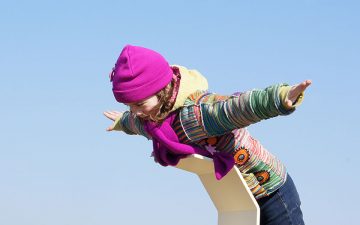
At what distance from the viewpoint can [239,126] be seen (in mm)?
3574

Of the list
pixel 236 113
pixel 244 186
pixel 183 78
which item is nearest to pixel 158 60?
pixel 183 78

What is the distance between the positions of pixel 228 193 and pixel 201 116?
49 centimetres

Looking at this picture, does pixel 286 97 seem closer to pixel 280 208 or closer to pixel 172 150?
pixel 172 150

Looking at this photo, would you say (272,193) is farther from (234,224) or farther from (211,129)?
(211,129)

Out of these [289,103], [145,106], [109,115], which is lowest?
[109,115]

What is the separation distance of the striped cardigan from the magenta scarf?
0.03m

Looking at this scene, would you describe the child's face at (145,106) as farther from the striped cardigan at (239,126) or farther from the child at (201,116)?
the striped cardigan at (239,126)

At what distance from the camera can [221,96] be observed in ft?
12.0

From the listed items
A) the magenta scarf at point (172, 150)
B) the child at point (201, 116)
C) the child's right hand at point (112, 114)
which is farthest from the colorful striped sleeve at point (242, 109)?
the child's right hand at point (112, 114)

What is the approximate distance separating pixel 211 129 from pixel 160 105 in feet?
0.78

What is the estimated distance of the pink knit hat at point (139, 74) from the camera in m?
3.58

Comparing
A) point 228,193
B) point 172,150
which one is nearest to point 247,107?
point 172,150

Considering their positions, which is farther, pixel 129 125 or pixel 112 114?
pixel 112 114

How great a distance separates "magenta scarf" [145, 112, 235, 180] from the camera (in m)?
3.67
